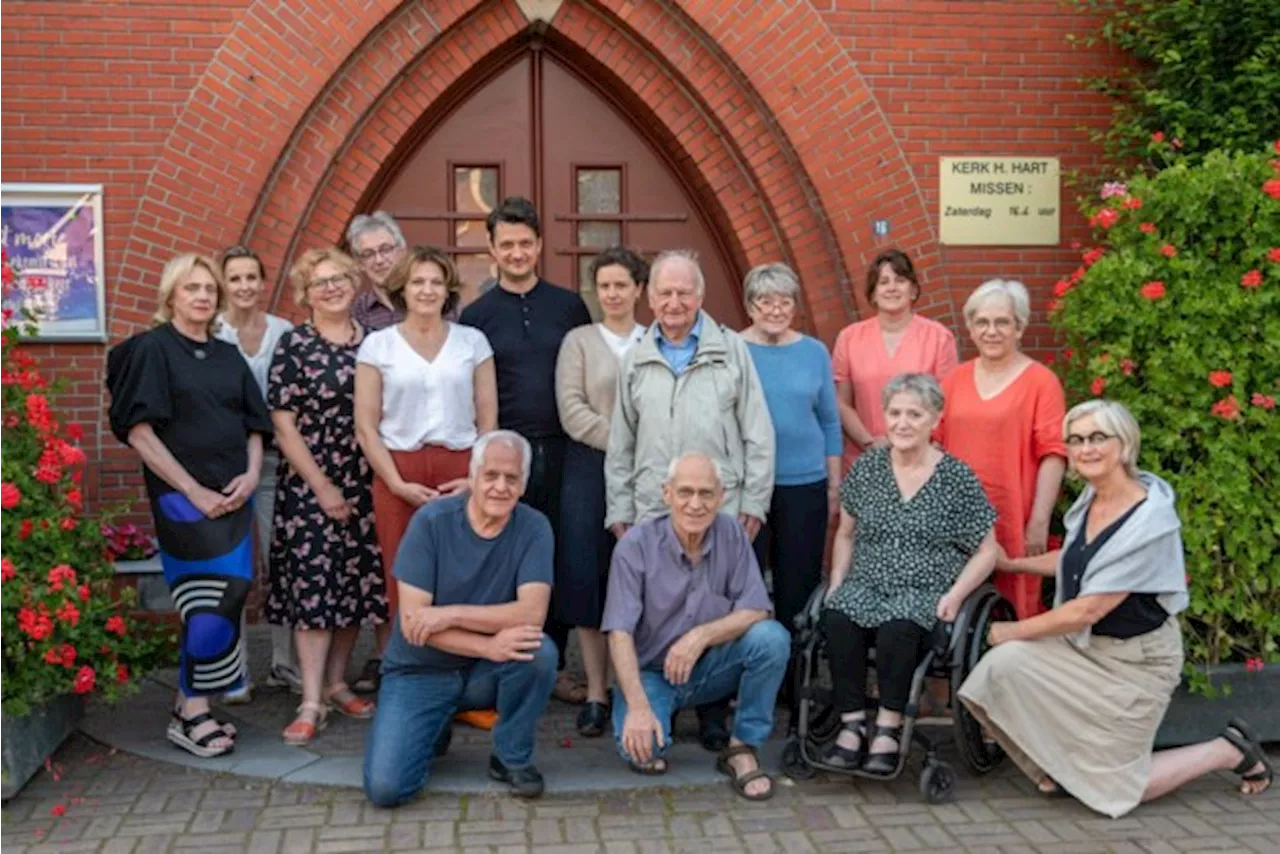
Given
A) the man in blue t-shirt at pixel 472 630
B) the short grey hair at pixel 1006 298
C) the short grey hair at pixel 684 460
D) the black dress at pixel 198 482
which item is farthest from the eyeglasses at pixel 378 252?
the short grey hair at pixel 1006 298

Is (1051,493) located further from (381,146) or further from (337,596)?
(381,146)

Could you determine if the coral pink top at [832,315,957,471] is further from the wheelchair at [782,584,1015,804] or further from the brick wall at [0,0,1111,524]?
the brick wall at [0,0,1111,524]

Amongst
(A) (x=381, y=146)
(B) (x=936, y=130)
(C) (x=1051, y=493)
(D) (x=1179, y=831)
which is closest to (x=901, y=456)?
(C) (x=1051, y=493)

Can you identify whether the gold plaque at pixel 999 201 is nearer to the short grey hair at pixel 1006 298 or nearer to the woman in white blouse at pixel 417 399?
the short grey hair at pixel 1006 298

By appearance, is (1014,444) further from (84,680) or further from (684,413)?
(84,680)

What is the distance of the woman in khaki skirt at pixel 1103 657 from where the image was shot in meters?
4.53

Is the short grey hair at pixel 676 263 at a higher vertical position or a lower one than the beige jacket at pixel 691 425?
higher

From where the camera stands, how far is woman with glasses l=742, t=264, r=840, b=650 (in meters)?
5.36

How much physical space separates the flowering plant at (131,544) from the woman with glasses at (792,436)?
3.13 m

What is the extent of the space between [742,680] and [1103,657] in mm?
1244

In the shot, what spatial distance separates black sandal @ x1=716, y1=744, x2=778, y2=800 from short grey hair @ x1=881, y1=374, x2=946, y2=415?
1.35 metres

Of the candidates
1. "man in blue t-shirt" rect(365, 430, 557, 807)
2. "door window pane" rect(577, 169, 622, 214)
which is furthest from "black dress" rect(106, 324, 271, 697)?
"door window pane" rect(577, 169, 622, 214)

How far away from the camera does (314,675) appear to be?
534 centimetres

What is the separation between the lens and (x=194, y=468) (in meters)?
5.06
